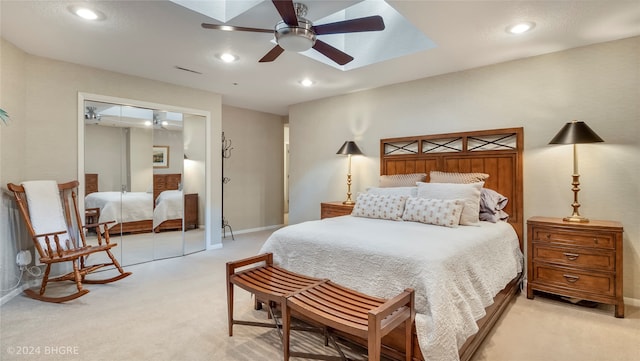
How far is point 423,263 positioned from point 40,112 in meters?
4.29

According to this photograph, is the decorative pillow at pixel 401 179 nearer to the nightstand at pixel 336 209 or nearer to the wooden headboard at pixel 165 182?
the nightstand at pixel 336 209

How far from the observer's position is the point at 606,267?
8.66 ft

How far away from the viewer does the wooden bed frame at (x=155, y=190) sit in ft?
12.5

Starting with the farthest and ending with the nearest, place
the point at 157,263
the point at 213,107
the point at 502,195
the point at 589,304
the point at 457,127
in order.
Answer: the point at 213,107, the point at 157,263, the point at 457,127, the point at 502,195, the point at 589,304

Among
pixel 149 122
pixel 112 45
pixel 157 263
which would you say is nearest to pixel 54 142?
pixel 149 122

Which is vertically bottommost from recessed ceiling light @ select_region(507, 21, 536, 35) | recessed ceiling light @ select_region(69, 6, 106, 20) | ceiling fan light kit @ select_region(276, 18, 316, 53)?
ceiling fan light kit @ select_region(276, 18, 316, 53)

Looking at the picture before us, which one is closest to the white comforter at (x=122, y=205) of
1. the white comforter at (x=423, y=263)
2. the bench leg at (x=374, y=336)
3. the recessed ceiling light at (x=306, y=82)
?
the white comforter at (x=423, y=263)

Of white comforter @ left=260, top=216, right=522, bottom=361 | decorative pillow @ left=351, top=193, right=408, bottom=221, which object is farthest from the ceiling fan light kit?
decorative pillow @ left=351, top=193, right=408, bottom=221

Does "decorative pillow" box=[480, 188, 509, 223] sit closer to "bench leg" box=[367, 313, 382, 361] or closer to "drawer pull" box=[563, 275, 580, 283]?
"drawer pull" box=[563, 275, 580, 283]

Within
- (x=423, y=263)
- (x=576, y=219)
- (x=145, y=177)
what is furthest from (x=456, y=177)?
(x=145, y=177)

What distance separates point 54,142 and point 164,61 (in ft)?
5.23

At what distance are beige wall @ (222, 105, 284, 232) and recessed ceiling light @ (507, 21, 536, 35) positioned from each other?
4.79 metres

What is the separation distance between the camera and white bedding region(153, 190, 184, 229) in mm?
4354

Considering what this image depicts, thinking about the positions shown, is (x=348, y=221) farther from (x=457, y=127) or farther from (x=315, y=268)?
(x=457, y=127)
